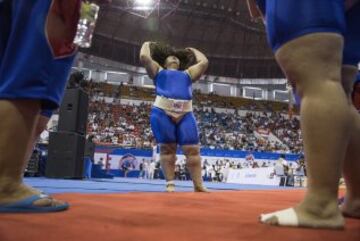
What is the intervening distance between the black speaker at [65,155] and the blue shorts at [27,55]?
5193mm

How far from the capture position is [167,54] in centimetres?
420

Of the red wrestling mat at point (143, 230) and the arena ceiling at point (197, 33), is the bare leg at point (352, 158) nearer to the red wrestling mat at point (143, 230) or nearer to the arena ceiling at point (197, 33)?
the red wrestling mat at point (143, 230)

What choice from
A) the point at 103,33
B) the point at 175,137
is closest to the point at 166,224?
the point at 175,137

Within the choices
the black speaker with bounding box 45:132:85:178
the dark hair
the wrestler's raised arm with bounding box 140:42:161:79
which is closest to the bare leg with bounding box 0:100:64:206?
the wrestler's raised arm with bounding box 140:42:161:79

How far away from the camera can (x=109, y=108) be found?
21.1 metres

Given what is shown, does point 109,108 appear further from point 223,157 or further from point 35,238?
point 35,238

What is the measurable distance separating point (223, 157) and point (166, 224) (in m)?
14.3

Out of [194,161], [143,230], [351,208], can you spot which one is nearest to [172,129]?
[194,161]

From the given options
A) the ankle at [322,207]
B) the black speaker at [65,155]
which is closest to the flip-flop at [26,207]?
the ankle at [322,207]

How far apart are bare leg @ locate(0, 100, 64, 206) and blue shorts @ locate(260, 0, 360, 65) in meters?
0.75

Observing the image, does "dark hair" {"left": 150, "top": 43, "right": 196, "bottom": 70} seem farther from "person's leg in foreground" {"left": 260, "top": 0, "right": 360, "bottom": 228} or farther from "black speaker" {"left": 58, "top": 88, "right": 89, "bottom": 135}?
"person's leg in foreground" {"left": 260, "top": 0, "right": 360, "bottom": 228}

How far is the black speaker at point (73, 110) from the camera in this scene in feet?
21.8

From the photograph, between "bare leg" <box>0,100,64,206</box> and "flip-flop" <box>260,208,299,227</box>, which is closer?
"flip-flop" <box>260,208,299,227</box>

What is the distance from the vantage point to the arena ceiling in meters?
22.4
